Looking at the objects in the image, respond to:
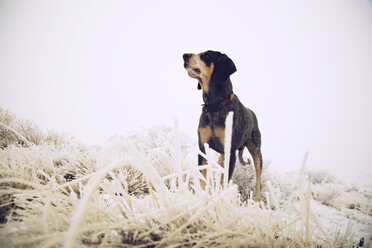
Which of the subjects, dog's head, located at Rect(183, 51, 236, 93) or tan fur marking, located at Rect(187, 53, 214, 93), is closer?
dog's head, located at Rect(183, 51, 236, 93)

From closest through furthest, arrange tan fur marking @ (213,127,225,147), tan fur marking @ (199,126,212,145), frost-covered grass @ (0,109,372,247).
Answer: frost-covered grass @ (0,109,372,247), tan fur marking @ (213,127,225,147), tan fur marking @ (199,126,212,145)

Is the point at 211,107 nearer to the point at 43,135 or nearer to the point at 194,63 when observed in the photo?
the point at 194,63

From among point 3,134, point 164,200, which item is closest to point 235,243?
point 164,200

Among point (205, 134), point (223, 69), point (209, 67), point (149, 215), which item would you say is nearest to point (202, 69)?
point (209, 67)

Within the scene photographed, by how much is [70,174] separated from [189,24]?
222937mm

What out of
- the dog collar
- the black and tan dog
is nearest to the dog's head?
the black and tan dog

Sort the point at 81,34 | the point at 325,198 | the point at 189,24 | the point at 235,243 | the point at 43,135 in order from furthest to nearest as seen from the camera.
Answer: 1. the point at 189,24
2. the point at 81,34
3. the point at 325,198
4. the point at 43,135
5. the point at 235,243

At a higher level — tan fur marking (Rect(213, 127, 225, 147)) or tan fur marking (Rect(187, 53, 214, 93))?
tan fur marking (Rect(187, 53, 214, 93))

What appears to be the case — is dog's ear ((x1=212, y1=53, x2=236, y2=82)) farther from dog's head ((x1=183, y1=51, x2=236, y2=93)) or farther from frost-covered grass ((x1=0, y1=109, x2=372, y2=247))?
frost-covered grass ((x1=0, y1=109, x2=372, y2=247))

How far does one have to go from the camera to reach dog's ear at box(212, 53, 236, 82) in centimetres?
284

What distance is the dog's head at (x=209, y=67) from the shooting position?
2852 millimetres

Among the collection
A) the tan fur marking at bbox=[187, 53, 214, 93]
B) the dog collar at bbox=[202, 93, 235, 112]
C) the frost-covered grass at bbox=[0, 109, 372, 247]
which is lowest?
the frost-covered grass at bbox=[0, 109, 372, 247]

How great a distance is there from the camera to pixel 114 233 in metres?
0.60

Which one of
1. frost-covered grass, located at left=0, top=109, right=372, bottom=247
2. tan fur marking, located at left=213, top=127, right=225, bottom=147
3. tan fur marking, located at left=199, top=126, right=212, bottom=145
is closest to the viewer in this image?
frost-covered grass, located at left=0, top=109, right=372, bottom=247
